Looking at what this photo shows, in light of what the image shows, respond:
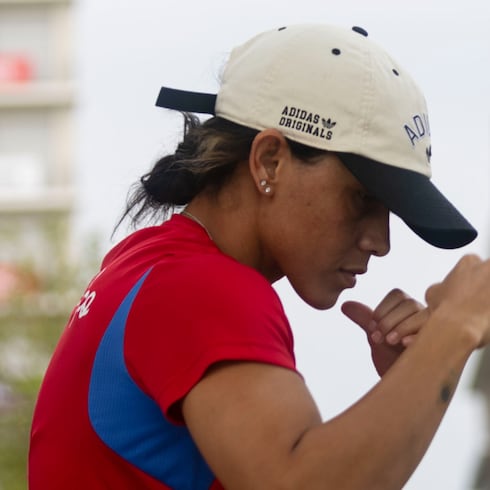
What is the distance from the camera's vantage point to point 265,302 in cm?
246

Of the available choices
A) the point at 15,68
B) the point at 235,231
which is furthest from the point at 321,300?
the point at 15,68

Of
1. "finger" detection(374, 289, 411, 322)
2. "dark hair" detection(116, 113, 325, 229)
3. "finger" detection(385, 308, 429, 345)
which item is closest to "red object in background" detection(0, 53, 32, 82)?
"dark hair" detection(116, 113, 325, 229)

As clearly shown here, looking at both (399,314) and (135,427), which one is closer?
(135,427)

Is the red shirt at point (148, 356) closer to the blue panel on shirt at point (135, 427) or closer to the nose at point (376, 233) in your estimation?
the blue panel on shirt at point (135, 427)

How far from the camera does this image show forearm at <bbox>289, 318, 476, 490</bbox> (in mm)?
2293

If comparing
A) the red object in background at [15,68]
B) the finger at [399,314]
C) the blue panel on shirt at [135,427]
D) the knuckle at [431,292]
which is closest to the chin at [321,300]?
the finger at [399,314]

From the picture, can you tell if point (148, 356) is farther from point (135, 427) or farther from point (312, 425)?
point (312, 425)

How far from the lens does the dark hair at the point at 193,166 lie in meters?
2.79

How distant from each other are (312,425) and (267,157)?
556 mm

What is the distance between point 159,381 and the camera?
2.40m

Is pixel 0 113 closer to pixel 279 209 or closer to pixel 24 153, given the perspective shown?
pixel 24 153

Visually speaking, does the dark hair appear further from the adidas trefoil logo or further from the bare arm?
the bare arm

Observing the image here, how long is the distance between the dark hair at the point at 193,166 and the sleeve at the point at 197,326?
32 centimetres

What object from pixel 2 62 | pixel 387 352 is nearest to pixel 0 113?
pixel 2 62
